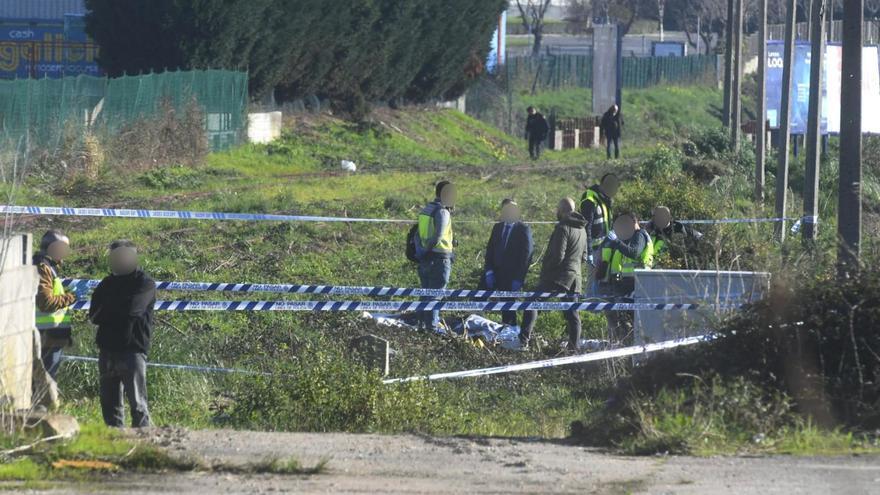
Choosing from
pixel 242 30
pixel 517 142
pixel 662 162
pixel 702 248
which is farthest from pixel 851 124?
pixel 517 142

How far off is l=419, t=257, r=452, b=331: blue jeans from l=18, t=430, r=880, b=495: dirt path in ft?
20.2

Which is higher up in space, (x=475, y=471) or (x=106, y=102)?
(x=106, y=102)

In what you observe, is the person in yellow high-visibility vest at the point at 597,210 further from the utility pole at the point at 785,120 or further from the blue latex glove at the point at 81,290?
the utility pole at the point at 785,120

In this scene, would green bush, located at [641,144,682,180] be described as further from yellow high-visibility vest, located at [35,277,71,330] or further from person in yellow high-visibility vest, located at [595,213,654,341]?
yellow high-visibility vest, located at [35,277,71,330]

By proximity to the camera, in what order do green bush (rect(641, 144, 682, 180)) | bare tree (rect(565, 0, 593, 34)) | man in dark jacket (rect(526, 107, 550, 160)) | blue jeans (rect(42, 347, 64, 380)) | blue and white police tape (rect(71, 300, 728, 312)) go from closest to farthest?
1. blue jeans (rect(42, 347, 64, 380))
2. blue and white police tape (rect(71, 300, 728, 312))
3. green bush (rect(641, 144, 682, 180))
4. man in dark jacket (rect(526, 107, 550, 160))
5. bare tree (rect(565, 0, 593, 34))

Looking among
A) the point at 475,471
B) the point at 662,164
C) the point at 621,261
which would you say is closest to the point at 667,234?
the point at 621,261

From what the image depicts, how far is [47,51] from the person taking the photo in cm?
4581

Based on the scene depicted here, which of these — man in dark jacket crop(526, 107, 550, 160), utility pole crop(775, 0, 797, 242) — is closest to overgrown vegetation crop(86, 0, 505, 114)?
man in dark jacket crop(526, 107, 550, 160)

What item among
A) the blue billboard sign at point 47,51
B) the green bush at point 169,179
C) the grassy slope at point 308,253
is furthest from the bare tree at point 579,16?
the green bush at point 169,179

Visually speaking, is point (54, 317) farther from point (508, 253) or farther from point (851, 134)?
point (851, 134)

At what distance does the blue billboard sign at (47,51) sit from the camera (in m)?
44.5

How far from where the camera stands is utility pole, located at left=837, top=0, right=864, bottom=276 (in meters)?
12.4

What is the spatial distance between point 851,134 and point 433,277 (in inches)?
187

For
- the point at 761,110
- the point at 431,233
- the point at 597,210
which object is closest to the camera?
the point at 431,233
